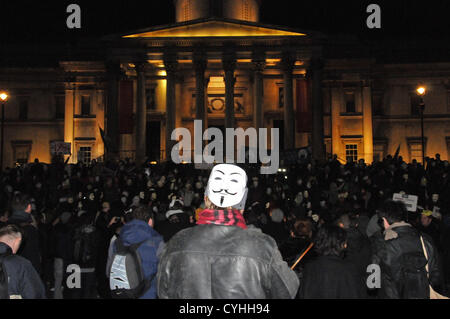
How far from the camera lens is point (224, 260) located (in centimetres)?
369

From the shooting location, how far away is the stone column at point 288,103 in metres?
37.3

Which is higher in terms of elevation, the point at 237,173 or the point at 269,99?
the point at 269,99

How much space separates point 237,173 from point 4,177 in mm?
23153

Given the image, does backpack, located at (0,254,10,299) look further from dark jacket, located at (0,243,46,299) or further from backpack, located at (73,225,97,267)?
backpack, located at (73,225,97,267)

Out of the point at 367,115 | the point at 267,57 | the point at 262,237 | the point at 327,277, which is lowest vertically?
the point at 327,277

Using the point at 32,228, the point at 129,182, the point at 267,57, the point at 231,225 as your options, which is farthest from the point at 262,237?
the point at 267,57

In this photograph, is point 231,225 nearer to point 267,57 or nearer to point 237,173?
point 237,173

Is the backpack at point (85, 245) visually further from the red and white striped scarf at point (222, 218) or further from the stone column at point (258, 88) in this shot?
the stone column at point (258, 88)

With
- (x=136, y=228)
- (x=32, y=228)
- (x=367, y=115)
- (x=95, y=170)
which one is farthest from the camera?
(x=367, y=115)

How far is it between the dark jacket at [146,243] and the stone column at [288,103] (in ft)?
104

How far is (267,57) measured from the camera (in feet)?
125

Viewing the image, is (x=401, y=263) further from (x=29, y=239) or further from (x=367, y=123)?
(x=367, y=123)

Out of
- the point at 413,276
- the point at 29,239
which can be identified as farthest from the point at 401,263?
the point at 29,239

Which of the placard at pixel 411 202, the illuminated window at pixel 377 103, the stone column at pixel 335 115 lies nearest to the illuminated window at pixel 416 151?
the illuminated window at pixel 377 103
